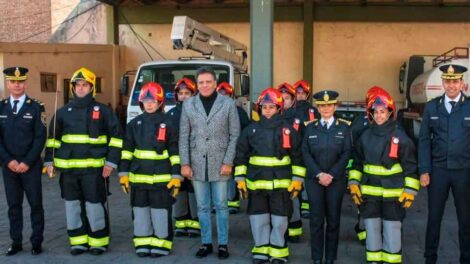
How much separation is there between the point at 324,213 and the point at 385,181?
0.72 m

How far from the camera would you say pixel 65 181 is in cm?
637

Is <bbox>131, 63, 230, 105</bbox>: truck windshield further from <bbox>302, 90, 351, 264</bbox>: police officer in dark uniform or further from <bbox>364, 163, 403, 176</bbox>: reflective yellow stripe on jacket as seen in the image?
<bbox>364, 163, 403, 176</bbox>: reflective yellow stripe on jacket

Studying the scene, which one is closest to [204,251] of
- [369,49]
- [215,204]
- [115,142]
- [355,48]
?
[215,204]

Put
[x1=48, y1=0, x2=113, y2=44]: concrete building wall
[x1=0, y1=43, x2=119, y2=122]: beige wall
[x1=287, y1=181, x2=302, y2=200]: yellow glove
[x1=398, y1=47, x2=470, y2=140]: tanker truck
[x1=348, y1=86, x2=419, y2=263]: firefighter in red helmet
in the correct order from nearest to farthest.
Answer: [x1=348, y1=86, x2=419, y2=263]: firefighter in red helmet, [x1=287, y1=181, x2=302, y2=200]: yellow glove, [x1=398, y1=47, x2=470, y2=140]: tanker truck, [x1=0, y1=43, x2=119, y2=122]: beige wall, [x1=48, y1=0, x2=113, y2=44]: concrete building wall

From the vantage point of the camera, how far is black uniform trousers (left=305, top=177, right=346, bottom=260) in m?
5.80

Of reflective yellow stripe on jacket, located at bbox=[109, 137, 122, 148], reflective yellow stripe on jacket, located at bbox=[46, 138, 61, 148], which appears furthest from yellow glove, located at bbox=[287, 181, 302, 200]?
reflective yellow stripe on jacket, located at bbox=[46, 138, 61, 148]

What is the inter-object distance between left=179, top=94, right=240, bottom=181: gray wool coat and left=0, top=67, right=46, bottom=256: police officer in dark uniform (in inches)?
66.1

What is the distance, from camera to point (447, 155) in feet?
18.1

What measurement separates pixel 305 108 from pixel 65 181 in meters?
3.57

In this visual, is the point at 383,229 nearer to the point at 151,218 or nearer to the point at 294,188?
the point at 294,188

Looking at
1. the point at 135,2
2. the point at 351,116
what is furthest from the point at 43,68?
the point at 351,116

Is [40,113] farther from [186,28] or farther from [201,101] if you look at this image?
[186,28]

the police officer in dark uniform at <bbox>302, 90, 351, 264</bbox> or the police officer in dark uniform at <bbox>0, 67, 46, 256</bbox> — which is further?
the police officer in dark uniform at <bbox>0, 67, 46, 256</bbox>

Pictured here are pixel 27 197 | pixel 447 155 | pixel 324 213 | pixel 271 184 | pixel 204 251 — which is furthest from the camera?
pixel 27 197
